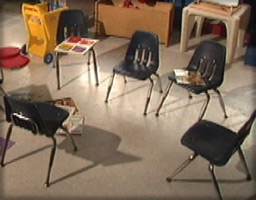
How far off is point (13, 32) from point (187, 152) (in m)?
3.40

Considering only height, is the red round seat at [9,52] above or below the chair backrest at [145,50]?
below

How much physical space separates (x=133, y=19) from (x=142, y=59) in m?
1.43

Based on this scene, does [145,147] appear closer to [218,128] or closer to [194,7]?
[218,128]

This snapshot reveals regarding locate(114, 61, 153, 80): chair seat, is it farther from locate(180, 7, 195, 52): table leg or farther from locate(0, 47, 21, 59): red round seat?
locate(0, 47, 21, 59): red round seat

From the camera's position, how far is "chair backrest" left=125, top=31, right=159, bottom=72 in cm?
364

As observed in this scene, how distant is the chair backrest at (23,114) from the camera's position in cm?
251

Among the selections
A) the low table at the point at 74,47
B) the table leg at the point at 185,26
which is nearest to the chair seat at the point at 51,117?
the low table at the point at 74,47

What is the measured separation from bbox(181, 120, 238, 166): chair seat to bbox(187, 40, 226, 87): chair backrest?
2.31 feet

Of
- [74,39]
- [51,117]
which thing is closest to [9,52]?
[74,39]

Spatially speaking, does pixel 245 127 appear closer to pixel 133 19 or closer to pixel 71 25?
pixel 71 25

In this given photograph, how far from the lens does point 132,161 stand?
304 cm

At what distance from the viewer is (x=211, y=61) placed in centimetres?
348

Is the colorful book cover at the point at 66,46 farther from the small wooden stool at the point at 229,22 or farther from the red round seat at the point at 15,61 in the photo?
the small wooden stool at the point at 229,22

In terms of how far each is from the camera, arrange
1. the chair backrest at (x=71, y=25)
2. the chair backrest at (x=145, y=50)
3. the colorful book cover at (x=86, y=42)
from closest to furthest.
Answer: the chair backrest at (x=145, y=50)
the colorful book cover at (x=86, y=42)
the chair backrest at (x=71, y=25)
